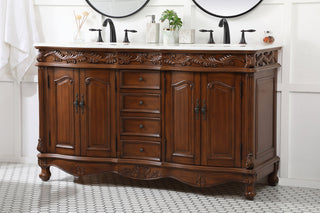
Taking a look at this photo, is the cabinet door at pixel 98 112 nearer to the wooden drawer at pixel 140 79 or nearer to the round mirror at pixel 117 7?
the wooden drawer at pixel 140 79

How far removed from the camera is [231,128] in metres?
3.45

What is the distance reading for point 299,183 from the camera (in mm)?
3869

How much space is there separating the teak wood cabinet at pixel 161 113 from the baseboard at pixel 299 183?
0.29 feet

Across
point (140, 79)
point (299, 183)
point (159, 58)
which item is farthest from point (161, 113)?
point (299, 183)

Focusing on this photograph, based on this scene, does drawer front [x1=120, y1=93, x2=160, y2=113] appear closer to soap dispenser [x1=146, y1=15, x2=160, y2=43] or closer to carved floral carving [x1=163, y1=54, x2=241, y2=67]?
carved floral carving [x1=163, y1=54, x2=241, y2=67]

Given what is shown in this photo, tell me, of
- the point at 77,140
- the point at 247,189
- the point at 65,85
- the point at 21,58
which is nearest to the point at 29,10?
the point at 21,58

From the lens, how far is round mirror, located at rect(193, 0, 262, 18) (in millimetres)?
3828

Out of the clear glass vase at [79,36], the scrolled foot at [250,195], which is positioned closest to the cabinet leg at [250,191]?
the scrolled foot at [250,195]

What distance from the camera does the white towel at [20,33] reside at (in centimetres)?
427

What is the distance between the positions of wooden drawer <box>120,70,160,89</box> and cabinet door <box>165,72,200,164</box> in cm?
9

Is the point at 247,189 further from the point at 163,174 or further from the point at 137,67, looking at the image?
the point at 137,67

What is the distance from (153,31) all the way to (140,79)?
54 cm

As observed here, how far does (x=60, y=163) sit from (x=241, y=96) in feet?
4.61

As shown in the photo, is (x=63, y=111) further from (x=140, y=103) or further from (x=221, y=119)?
(x=221, y=119)
